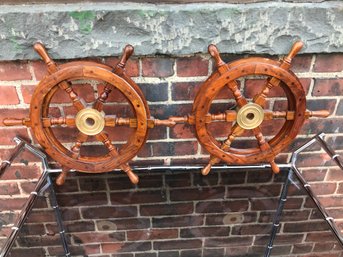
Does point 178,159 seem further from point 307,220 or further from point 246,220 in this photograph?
point 307,220

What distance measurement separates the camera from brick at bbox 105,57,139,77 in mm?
1383

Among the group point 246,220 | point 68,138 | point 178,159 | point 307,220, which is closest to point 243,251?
→ point 246,220

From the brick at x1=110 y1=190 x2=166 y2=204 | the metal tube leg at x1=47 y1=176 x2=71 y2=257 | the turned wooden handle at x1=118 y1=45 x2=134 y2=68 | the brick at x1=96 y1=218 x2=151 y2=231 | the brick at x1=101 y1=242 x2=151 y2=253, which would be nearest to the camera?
the turned wooden handle at x1=118 y1=45 x2=134 y2=68

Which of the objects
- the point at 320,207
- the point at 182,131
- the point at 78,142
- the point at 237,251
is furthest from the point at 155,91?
the point at 237,251

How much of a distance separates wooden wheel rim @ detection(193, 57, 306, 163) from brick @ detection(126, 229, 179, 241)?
2.38ft

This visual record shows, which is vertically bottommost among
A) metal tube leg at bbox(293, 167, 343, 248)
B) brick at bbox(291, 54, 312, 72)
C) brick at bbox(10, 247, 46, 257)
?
metal tube leg at bbox(293, 167, 343, 248)

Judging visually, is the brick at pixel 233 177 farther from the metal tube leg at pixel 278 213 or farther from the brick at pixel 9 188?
the brick at pixel 9 188

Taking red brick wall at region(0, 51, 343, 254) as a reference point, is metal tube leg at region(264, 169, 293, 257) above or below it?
below

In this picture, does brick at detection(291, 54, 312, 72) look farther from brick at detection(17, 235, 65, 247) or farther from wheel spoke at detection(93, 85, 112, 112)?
brick at detection(17, 235, 65, 247)

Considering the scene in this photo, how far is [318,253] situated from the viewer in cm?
212

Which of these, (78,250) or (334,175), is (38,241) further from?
(334,175)

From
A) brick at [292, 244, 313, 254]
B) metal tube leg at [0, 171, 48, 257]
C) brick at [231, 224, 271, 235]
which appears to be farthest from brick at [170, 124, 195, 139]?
brick at [292, 244, 313, 254]

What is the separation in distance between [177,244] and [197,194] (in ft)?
1.24

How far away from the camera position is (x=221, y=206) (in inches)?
74.5
